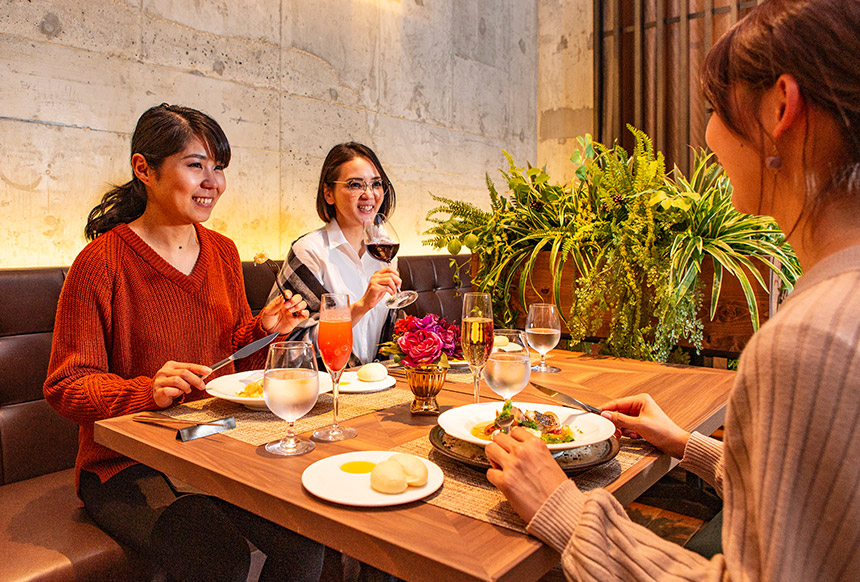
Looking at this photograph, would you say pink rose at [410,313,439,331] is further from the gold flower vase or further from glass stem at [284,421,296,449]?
glass stem at [284,421,296,449]

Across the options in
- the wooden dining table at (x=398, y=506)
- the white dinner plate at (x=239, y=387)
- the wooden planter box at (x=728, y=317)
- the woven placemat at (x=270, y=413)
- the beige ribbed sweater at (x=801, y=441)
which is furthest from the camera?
the wooden planter box at (x=728, y=317)

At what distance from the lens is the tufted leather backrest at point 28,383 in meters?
1.83

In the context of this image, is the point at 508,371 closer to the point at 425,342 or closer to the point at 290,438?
the point at 425,342

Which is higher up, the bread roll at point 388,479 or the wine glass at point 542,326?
the wine glass at point 542,326

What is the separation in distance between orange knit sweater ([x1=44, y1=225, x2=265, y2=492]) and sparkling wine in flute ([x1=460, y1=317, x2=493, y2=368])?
2.20 feet

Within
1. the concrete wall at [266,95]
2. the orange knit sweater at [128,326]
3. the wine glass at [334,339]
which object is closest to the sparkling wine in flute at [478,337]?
the wine glass at [334,339]

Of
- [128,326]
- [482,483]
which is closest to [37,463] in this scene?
[128,326]

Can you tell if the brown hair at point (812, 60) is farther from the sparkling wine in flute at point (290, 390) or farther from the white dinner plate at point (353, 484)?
the sparkling wine in flute at point (290, 390)

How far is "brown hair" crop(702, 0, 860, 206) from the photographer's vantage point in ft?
2.05

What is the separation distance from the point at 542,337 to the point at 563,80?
4301 mm

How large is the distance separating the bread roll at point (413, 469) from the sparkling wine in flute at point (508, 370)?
0.24 metres

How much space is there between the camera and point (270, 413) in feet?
4.28

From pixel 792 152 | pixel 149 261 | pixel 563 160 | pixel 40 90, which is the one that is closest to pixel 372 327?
pixel 149 261

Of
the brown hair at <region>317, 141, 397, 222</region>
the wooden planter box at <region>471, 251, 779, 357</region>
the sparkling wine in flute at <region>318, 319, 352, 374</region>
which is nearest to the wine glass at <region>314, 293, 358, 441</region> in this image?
the sparkling wine in flute at <region>318, 319, 352, 374</region>
